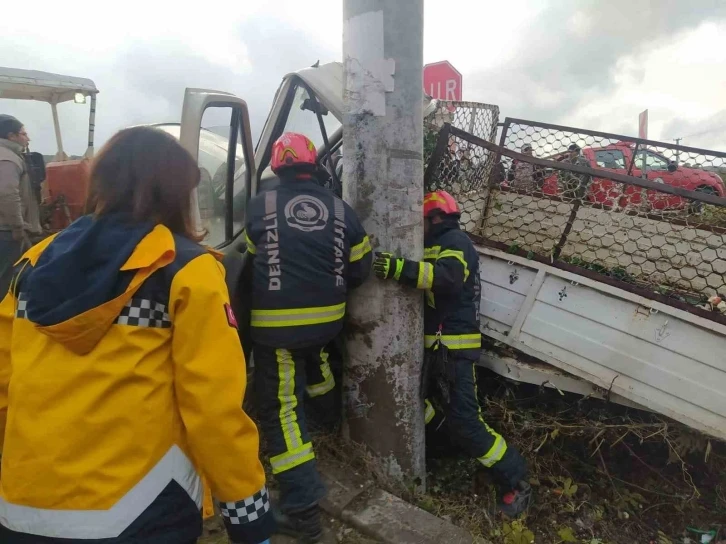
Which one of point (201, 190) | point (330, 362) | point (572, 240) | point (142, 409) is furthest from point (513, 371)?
point (142, 409)

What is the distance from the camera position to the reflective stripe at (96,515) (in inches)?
47.6

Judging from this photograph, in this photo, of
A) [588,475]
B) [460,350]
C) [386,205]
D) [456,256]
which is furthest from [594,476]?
[386,205]

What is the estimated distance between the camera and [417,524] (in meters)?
2.34

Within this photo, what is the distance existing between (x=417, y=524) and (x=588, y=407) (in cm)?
137

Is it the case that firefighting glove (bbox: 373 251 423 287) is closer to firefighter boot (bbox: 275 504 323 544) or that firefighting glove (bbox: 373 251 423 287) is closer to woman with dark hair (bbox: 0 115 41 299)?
firefighter boot (bbox: 275 504 323 544)

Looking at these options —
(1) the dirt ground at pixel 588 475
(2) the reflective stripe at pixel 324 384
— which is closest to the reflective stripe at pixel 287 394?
(2) the reflective stripe at pixel 324 384

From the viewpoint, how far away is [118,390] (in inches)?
48.7

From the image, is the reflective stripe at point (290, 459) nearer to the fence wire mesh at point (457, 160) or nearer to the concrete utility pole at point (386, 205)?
the concrete utility pole at point (386, 205)

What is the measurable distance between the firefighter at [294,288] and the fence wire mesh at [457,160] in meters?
1.01

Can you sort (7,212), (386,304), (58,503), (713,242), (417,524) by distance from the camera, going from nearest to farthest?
(58,503) → (417,524) → (386,304) → (713,242) → (7,212)

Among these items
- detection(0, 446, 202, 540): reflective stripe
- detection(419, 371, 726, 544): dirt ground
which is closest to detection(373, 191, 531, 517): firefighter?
detection(419, 371, 726, 544): dirt ground

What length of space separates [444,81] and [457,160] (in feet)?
7.76

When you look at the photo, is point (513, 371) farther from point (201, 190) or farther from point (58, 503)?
point (58, 503)

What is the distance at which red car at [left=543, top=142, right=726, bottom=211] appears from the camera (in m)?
3.09
